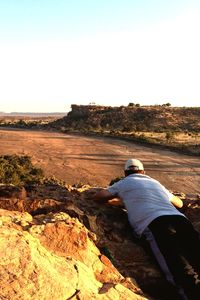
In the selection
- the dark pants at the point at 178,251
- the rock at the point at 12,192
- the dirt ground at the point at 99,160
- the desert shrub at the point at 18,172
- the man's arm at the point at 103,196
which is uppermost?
the rock at the point at 12,192

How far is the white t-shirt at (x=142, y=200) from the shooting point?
4965mm

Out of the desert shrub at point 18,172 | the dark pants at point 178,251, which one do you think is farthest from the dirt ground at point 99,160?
the dark pants at point 178,251

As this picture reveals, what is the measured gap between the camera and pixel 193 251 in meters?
4.50

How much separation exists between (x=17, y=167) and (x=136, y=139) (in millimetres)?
17399

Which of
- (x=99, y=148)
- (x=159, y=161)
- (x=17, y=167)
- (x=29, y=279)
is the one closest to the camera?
(x=29, y=279)

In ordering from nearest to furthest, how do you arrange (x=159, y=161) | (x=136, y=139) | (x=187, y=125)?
1. (x=159, y=161)
2. (x=136, y=139)
3. (x=187, y=125)

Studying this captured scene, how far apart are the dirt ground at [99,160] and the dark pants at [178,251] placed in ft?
44.9

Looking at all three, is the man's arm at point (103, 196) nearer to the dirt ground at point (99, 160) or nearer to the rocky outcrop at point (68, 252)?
the rocky outcrop at point (68, 252)

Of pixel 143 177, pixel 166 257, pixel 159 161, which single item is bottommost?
pixel 159 161

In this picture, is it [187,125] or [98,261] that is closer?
[98,261]

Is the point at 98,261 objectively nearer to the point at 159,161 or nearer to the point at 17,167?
the point at 17,167

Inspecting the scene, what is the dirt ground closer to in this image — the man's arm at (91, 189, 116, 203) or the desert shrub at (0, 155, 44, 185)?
the desert shrub at (0, 155, 44, 185)

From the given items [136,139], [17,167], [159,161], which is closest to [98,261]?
[17,167]

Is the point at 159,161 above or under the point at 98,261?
under
